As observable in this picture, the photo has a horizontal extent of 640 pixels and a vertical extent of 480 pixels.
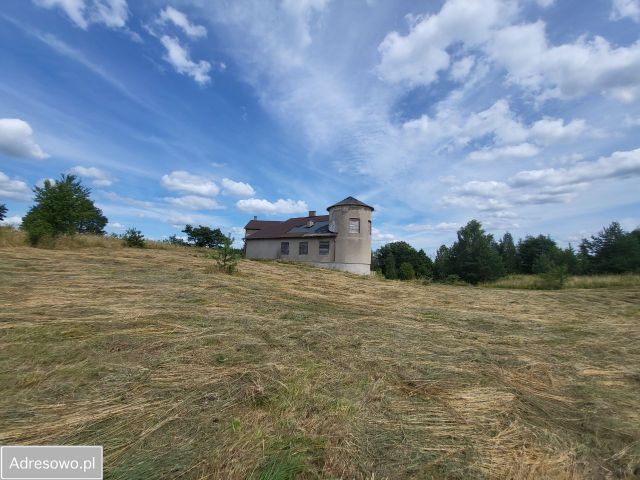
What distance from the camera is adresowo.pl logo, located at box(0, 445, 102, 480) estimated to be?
1.54m

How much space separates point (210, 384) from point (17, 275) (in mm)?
6105

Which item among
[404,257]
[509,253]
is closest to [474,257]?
[404,257]

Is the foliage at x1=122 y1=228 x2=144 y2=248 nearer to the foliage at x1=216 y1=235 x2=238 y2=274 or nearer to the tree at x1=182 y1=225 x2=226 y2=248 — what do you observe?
the foliage at x1=216 y1=235 x2=238 y2=274

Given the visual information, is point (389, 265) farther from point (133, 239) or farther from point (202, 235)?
point (133, 239)

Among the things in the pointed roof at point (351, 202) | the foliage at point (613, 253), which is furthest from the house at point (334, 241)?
the foliage at point (613, 253)

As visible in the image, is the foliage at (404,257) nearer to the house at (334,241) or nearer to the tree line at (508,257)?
the tree line at (508,257)

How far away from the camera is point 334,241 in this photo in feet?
81.6

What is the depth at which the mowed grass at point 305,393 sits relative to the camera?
1649mm

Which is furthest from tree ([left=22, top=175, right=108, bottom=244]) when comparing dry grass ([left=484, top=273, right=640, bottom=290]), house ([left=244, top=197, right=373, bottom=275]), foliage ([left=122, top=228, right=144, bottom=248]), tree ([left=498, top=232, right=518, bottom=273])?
tree ([left=498, top=232, right=518, bottom=273])

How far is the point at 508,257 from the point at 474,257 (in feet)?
64.3

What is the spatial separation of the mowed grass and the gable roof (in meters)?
20.9

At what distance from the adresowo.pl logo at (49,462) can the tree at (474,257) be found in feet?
140

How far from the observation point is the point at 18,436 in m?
1.68

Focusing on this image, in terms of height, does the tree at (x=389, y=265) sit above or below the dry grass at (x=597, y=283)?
above
